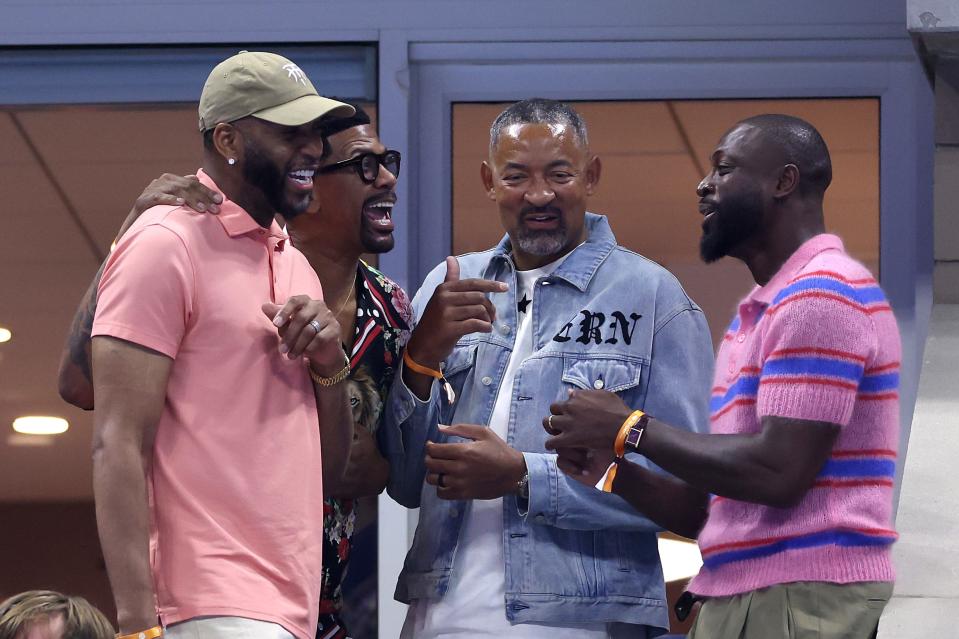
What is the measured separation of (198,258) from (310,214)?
1.13 m

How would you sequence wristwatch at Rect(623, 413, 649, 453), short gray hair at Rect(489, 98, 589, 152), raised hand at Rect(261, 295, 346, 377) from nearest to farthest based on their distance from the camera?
1. raised hand at Rect(261, 295, 346, 377)
2. wristwatch at Rect(623, 413, 649, 453)
3. short gray hair at Rect(489, 98, 589, 152)

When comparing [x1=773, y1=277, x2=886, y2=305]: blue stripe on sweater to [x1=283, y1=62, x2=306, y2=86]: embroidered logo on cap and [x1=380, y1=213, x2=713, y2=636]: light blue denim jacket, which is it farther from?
[x1=283, y1=62, x2=306, y2=86]: embroidered logo on cap

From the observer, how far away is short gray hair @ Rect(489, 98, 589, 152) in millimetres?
4434

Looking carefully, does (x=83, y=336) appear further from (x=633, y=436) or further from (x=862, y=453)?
(x=862, y=453)

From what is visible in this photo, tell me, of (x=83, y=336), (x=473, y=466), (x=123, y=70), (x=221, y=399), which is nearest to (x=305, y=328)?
(x=221, y=399)

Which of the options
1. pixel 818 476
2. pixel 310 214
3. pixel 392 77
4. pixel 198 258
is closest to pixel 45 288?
pixel 392 77

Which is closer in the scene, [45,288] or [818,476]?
[818,476]

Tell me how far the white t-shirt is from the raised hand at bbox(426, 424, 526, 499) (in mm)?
172

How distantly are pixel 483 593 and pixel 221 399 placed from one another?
101 cm

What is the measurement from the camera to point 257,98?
360 cm

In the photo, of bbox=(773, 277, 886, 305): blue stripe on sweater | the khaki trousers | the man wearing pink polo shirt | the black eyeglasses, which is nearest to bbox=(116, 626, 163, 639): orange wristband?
the man wearing pink polo shirt

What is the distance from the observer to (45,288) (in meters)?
6.39

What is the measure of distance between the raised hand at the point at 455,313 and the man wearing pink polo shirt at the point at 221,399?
46 cm

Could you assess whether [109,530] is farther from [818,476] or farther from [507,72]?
[507,72]
